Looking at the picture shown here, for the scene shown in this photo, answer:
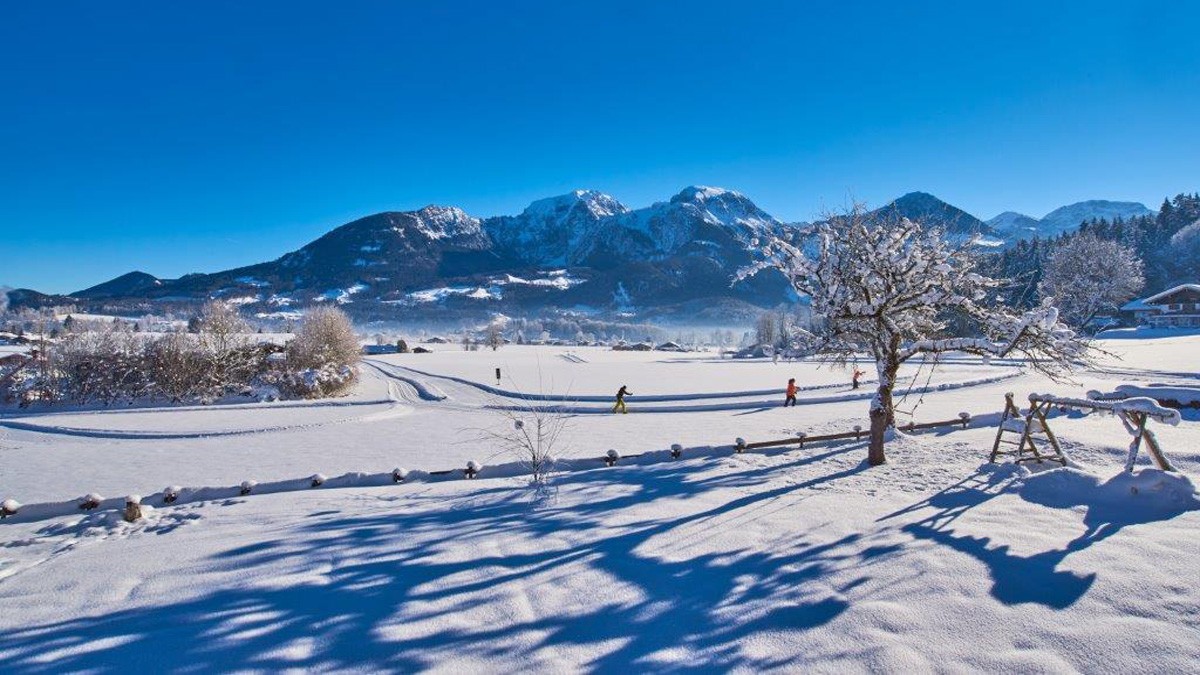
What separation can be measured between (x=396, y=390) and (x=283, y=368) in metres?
7.59

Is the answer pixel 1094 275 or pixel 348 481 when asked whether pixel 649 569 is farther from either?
pixel 1094 275

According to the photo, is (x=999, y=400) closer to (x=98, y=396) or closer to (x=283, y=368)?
(x=283, y=368)

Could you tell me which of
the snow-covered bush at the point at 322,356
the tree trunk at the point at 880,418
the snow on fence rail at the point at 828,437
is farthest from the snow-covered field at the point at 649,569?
the snow-covered bush at the point at 322,356

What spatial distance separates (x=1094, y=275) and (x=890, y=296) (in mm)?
87088

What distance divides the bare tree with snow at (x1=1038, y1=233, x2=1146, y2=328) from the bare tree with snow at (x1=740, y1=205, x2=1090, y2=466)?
251 ft

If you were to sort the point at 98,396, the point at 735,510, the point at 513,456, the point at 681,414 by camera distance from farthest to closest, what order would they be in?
the point at 98,396, the point at 681,414, the point at 513,456, the point at 735,510

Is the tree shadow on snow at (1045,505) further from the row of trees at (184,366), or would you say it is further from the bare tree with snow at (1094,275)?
the bare tree with snow at (1094,275)

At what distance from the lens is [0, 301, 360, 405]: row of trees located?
32188mm

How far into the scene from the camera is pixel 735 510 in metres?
8.85

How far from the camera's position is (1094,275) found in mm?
73812

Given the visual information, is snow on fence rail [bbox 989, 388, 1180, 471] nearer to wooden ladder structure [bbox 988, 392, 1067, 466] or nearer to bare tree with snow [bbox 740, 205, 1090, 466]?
wooden ladder structure [bbox 988, 392, 1067, 466]

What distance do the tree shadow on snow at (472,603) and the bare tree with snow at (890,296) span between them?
521 cm

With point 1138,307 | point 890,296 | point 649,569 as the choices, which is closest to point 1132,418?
point 890,296

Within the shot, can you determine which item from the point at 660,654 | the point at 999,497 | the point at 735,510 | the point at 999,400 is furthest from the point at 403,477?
the point at 999,400
